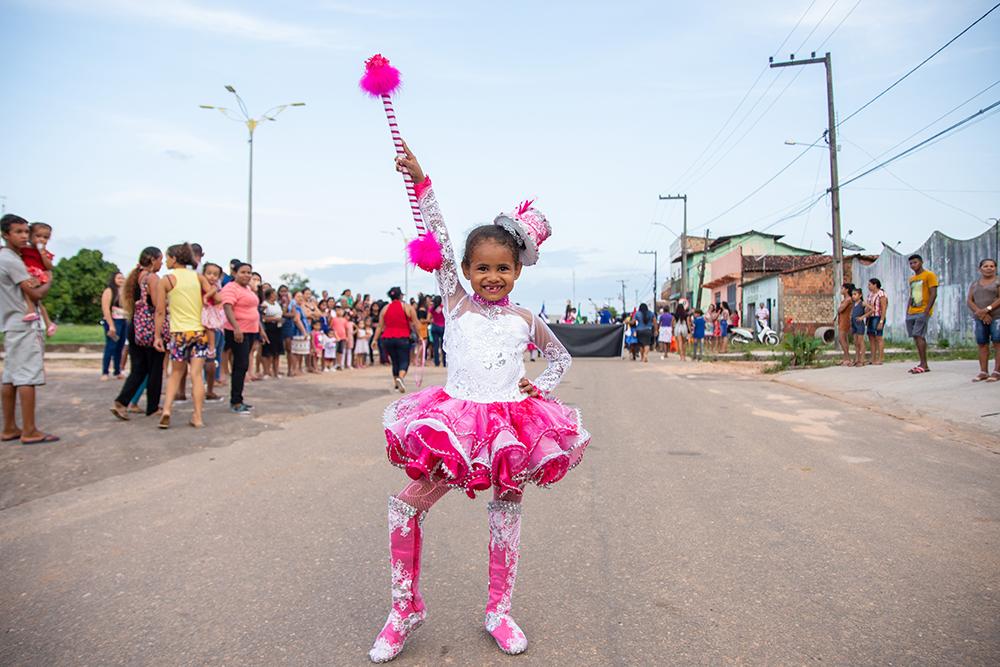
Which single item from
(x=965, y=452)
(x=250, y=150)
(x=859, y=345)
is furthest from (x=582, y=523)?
(x=250, y=150)

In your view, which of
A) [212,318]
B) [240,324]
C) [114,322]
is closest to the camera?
[212,318]

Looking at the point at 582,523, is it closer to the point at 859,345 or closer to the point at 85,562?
the point at 85,562

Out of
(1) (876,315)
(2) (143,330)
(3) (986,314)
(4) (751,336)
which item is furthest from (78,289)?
(3) (986,314)

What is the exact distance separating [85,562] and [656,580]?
302cm

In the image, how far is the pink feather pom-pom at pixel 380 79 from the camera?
3414 mm

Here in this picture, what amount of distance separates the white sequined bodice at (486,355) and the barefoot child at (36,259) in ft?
17.6

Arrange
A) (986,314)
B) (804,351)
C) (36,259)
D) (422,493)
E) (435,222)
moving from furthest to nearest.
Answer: (804,351) < (986,314) < (36,259) < (435,222) < (422,493)

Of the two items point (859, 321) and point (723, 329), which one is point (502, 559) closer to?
point (859, 321)

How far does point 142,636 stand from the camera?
305 centimetres

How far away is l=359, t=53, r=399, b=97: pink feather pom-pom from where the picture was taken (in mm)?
3414

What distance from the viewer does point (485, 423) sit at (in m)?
2.90

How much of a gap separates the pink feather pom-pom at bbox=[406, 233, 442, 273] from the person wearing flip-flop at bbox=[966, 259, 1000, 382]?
961 centimetres

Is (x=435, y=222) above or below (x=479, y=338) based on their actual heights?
above

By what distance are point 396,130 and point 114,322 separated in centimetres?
1071
